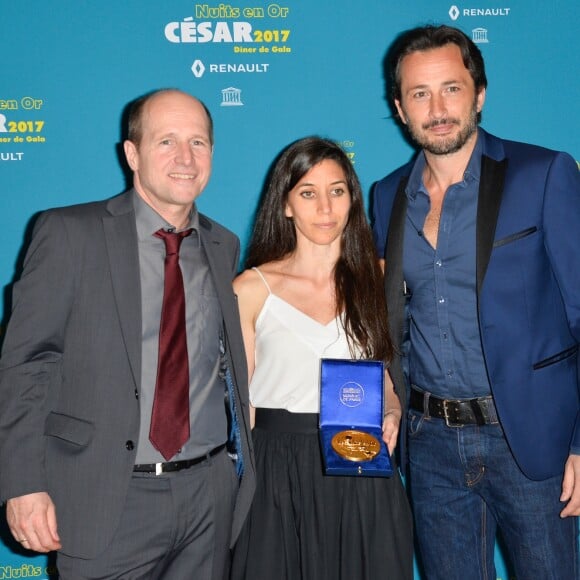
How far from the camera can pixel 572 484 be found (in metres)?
2.21

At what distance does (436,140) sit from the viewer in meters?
2.36

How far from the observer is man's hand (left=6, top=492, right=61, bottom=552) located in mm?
1832

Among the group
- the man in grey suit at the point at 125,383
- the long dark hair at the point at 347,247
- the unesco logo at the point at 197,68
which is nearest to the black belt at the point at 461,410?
the long dark hair at the point at 347,247

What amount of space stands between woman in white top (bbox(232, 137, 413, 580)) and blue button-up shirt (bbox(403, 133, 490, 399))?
0.15 metres

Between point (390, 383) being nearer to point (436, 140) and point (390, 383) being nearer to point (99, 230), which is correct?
point (436, 140)

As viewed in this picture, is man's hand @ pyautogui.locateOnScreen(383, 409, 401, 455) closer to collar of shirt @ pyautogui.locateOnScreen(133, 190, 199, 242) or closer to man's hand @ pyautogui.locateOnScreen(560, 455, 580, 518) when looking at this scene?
man's hand @ pyautogui.locateOnScreen(560, 455, 580, 518)

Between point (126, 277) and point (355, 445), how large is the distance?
0.83 meters

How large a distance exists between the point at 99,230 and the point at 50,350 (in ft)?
1.14

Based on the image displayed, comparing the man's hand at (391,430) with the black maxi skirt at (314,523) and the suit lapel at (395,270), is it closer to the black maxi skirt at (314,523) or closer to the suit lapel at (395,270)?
the black maxi skirt at (314,523)

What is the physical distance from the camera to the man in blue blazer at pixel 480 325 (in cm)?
221

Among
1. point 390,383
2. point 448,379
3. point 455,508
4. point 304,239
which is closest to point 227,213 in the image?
point 304,239

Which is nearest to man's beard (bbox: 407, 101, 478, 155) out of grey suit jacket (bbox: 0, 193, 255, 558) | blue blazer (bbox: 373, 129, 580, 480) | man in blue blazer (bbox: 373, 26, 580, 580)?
man in blue blazer (bbox: 373, 26, 580, 580)

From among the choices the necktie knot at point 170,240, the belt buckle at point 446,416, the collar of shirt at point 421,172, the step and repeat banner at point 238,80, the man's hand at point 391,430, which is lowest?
the man's hand at point 391,430

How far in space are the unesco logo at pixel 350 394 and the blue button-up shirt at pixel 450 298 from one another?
27 cm
